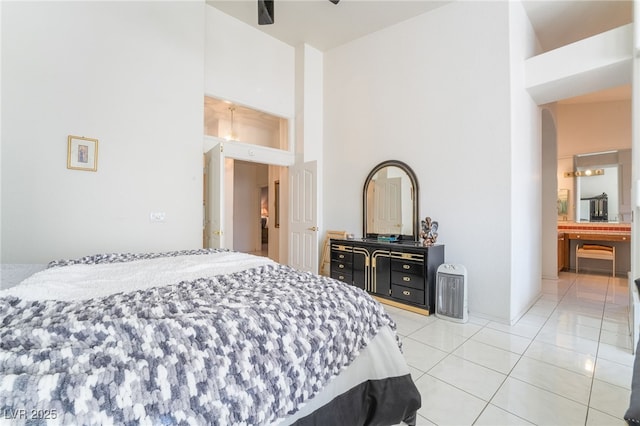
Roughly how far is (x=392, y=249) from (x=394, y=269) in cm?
25

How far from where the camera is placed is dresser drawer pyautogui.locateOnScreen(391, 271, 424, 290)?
128 inches

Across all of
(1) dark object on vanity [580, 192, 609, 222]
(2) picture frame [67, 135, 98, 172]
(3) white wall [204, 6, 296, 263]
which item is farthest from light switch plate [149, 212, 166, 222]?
(1) dark object on vanity [580, 192, 609, 222]

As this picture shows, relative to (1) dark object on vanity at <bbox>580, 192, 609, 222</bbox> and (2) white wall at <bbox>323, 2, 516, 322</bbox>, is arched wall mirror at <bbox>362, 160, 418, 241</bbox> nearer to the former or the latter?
(2) white wall at <bbox>323, 2, 516, 322</bbox>

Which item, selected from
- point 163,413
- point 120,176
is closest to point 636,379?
point 163,413

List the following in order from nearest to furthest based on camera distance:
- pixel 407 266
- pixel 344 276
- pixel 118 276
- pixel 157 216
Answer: pixel 118 276 → pixel 157 216 → pixel 407 266 → pixel 344 276

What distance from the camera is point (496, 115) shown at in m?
3.13

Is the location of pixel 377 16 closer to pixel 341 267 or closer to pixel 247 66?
pixel 247 66

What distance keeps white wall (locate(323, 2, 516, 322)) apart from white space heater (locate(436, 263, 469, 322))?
1.12ft

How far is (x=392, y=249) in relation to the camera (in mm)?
3520

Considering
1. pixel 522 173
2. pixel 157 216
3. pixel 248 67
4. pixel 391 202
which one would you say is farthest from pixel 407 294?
pixel 248 67

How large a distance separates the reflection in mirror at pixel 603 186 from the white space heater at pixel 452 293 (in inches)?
176

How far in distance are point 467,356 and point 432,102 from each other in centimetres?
294

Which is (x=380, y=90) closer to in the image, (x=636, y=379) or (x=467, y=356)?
(x=467, y=356)

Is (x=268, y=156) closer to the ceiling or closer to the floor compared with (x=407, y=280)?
closer to the ceiling
